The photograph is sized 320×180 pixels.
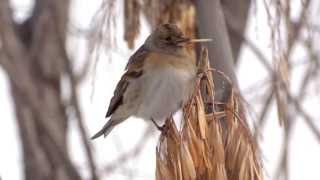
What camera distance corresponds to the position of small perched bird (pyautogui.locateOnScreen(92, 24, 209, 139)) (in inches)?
109

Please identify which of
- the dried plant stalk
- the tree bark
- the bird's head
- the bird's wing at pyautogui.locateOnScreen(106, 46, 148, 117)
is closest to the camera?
the dried plant stalk

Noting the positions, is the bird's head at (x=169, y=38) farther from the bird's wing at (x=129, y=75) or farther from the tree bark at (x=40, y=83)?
the tree bark at (x=40, y=83)

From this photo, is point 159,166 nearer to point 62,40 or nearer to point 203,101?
point 203,101

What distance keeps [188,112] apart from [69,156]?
2165mm

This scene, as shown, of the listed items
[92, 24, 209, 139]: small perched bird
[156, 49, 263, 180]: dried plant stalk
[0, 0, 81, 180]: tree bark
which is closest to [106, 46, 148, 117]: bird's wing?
[92, 24, 209, 139]: small perched bird

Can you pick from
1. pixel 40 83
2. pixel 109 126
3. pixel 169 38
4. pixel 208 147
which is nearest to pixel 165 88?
pixel 169 38

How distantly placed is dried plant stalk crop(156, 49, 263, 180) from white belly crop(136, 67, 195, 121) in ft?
1.62

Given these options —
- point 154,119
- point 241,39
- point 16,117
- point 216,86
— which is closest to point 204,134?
point 216,86

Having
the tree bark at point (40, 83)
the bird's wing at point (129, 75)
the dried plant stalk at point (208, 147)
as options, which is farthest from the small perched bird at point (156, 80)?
the tree bark at point (40, 83)

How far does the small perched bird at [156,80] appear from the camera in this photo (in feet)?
9.12

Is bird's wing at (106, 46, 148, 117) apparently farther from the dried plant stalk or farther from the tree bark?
the tree bark

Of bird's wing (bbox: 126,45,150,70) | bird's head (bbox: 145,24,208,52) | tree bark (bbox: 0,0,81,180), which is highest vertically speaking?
bird's head (bbox: 145,24,208,52)

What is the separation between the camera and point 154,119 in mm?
2939

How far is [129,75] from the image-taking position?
297 centimetres
